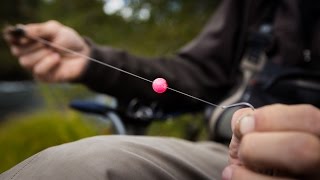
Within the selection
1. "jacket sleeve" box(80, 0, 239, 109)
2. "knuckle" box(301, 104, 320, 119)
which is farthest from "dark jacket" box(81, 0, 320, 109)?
"knuckle" box(301, 104, 320, 119)

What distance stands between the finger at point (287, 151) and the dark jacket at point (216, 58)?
32.9 inches

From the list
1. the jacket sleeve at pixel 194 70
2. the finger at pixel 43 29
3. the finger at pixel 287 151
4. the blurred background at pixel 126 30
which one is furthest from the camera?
the blurred background at pixel 126 30

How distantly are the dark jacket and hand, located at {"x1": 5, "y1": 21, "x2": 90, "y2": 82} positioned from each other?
0.04 m

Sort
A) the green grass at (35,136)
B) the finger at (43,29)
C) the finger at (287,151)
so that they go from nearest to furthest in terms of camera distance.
Result: the finger at (287,151)
the finger at (43,29)
the green grass at (35,136)

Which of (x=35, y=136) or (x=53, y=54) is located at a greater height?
(x=53, y=54)

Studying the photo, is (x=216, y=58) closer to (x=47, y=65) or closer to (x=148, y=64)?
(x=148, y=64)

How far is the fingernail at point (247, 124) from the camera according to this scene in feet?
1.83

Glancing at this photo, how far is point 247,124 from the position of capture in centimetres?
56

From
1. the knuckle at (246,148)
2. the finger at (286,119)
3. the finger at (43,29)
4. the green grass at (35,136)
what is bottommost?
the green grass at (35,136)

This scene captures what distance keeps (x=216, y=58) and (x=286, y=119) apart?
1.01 metres

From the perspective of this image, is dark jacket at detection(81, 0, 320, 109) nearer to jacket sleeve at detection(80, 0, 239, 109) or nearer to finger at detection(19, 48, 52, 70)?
jacket sleeve at detection(80, 0, 239, 109)

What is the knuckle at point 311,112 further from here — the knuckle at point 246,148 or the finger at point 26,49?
the finger at point 26,49

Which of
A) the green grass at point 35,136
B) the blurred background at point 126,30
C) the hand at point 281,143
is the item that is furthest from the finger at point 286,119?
the blurred background at point 126,30

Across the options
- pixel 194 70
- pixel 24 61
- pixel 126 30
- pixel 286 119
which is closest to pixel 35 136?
pixel 24 61
